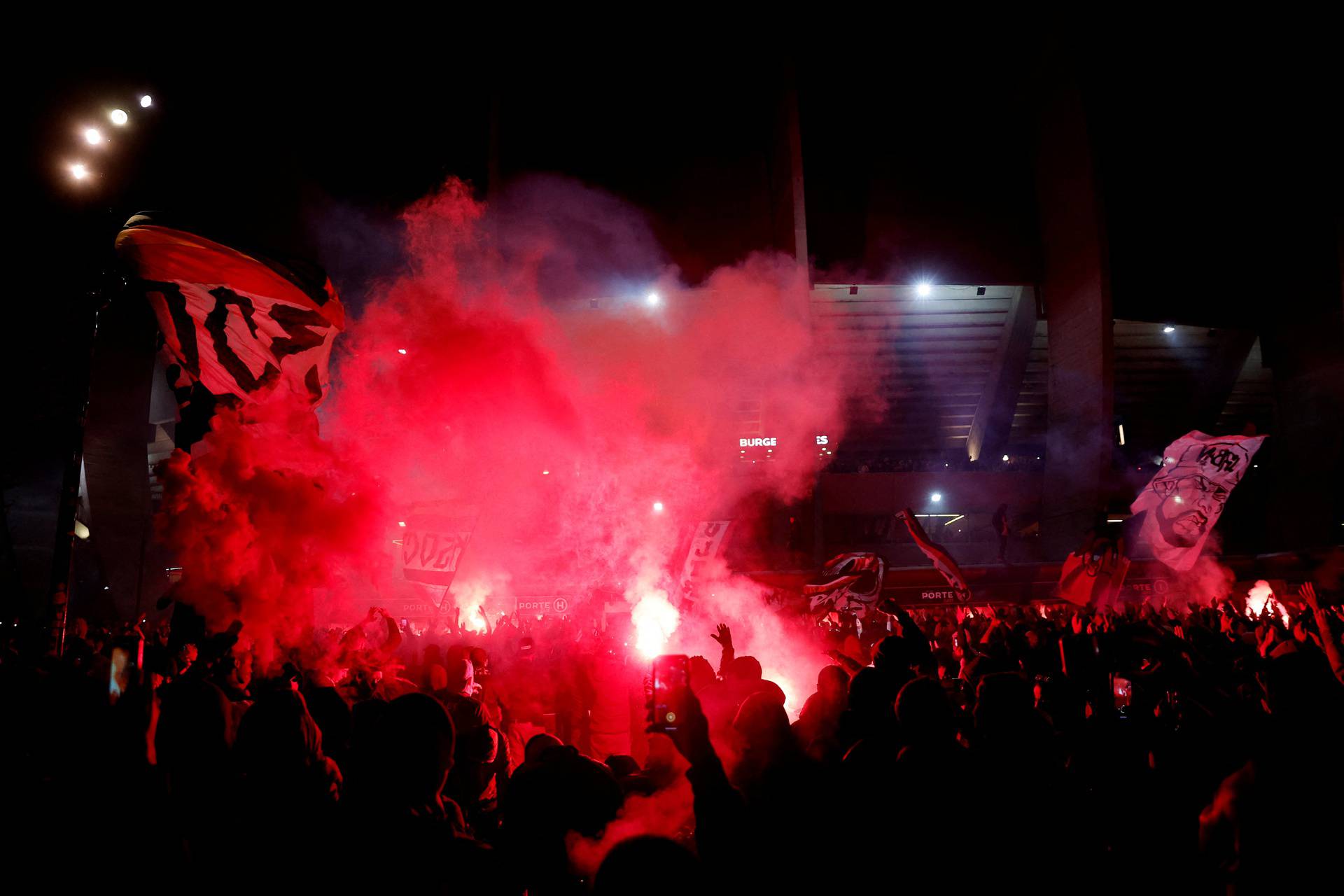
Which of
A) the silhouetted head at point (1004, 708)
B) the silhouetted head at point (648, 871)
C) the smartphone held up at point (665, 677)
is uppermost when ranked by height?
the silhouetted head at point (1004, 708)

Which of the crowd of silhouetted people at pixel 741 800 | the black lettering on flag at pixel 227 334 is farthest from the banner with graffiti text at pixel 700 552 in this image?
the crowd of silhouetted people at pixel 741 800

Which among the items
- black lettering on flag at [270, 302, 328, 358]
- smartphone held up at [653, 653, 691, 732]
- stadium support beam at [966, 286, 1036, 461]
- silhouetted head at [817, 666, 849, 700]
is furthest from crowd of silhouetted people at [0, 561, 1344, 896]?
stadium support beam at [966, 286, 1036, 461]

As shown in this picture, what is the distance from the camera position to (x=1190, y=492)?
1188 cm

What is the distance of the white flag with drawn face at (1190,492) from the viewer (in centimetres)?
1144

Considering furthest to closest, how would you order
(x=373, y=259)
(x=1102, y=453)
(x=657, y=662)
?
(x=1102, y=453)
(x=373, y=259)
(x=657, y=662)

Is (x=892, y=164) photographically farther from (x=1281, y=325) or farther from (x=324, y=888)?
(x=324, y=888)

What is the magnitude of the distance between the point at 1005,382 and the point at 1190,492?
11.5m

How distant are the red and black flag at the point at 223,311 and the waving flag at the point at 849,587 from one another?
26.1 feet

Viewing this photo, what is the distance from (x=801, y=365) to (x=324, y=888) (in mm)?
20289

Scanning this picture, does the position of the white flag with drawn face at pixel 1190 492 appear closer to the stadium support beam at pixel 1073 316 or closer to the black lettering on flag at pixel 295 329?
the stadium support beam at pixel 1073 316

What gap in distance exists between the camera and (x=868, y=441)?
24875 mm

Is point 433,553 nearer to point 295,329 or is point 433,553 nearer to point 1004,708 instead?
point 295,329

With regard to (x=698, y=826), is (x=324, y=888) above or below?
below

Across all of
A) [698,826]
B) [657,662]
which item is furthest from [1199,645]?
[698,826]
